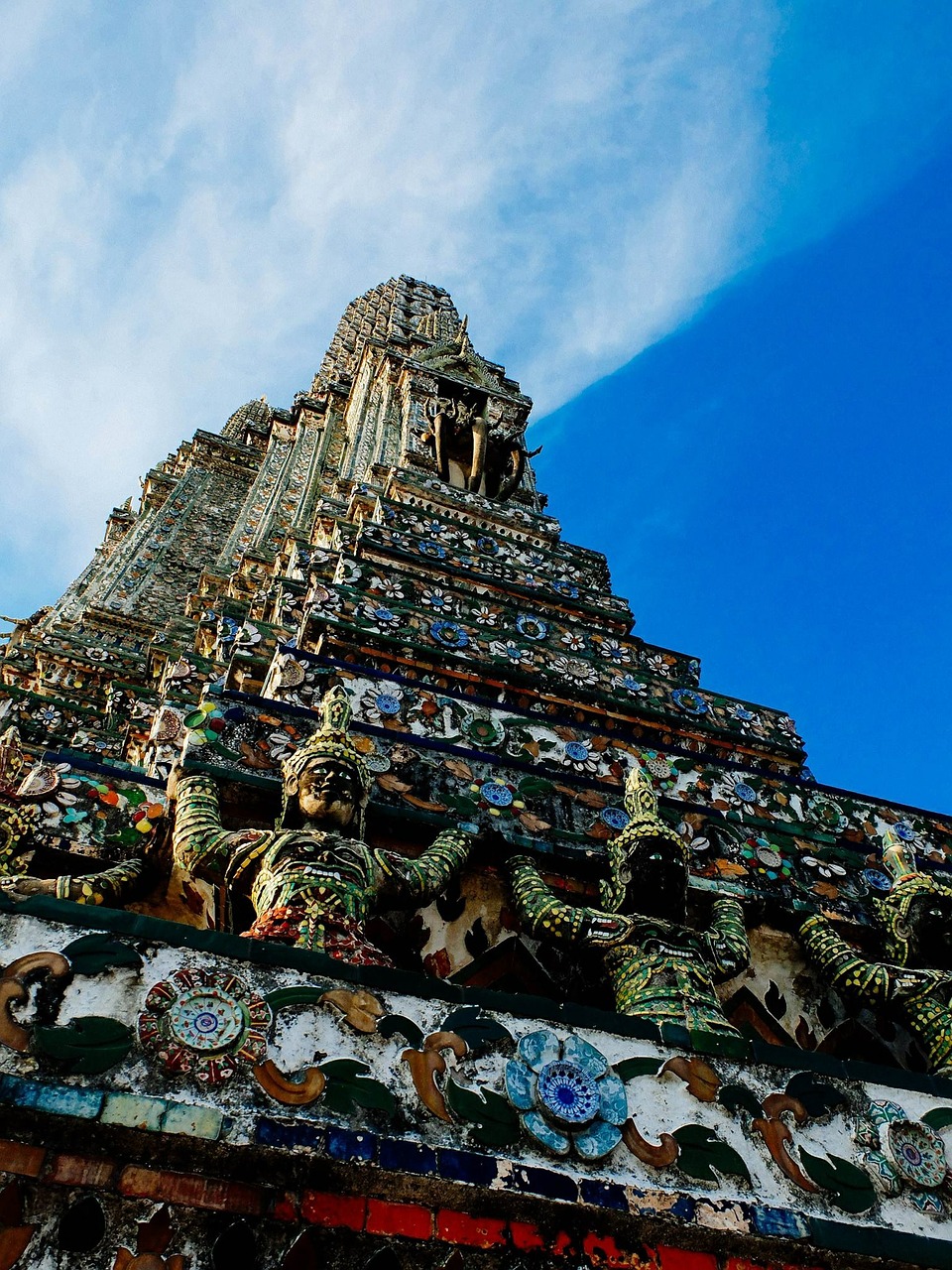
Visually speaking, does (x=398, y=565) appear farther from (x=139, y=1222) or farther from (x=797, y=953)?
(x=139, y=1222)

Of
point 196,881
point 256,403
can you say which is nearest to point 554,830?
point 196,881

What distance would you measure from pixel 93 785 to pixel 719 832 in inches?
131

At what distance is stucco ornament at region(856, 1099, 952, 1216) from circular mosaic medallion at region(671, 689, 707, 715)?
4.99 meters

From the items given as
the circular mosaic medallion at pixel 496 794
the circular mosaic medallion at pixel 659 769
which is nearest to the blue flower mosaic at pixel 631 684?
the circular mosaic medallion at pixel 659 769

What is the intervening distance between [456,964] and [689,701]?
14.1 feet

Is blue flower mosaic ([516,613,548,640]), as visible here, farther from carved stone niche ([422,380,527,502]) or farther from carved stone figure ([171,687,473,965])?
carved stone niche ([422,380,527,502])

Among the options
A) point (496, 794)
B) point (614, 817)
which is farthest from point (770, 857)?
point (496, 794)

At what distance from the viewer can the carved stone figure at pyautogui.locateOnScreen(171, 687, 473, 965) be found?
13.1 ft

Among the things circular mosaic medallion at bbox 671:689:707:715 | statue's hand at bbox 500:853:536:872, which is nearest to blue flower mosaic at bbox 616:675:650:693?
circular mosaic medallion at bbox 671:689:707:715

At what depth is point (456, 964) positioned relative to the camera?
15.8 feet

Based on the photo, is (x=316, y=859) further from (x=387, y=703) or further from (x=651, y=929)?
(x=387, y=703)

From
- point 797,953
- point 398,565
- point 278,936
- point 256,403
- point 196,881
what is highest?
point 256,403

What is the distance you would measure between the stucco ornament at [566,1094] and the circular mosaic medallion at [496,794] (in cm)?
241

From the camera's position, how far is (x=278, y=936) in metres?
3.88
